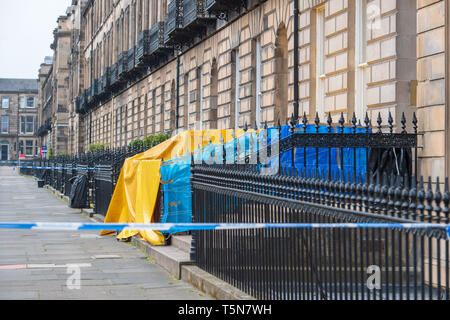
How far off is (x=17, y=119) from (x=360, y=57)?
12042 cm

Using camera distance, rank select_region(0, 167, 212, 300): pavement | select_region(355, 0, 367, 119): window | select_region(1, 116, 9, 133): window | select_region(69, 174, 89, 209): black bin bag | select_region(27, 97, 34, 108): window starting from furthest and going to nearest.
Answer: select_region(27, 97, 34, 108): window < select_region(1, 116, 9, 133): window < select_region(69, 174, 89, 209): black bin bag < select_region(355, 0, 367, 119): window < select_region(0, 167, 212, 300): pavement

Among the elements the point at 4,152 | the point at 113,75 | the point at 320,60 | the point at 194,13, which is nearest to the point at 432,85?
the point at 320,60

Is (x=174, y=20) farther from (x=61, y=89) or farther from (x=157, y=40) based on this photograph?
(x=61, y=89)

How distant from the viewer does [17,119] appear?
127312 millimetres

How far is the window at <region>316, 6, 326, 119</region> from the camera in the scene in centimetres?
1516

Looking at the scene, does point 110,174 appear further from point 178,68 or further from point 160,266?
point 178,68

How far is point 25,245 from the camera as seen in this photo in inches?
509

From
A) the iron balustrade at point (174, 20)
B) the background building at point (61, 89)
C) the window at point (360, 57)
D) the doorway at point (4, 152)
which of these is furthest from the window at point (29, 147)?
the window at point (360, 57)

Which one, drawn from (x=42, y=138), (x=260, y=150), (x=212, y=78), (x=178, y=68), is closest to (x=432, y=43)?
(x=260, y=150)

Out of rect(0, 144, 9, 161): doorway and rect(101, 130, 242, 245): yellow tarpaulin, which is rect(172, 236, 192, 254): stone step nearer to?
rect(101, 130, 242, 245): yellow tarpaulin

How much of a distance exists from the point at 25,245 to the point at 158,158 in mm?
2832

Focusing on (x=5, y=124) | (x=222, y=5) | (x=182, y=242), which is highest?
(x=5, y=124)

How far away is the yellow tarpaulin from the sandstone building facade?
106 inches

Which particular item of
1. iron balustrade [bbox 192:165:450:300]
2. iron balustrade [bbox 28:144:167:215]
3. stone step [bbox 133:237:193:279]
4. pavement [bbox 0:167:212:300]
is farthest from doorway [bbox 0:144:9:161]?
iron balustrade [bbox 192:165:450:300]
